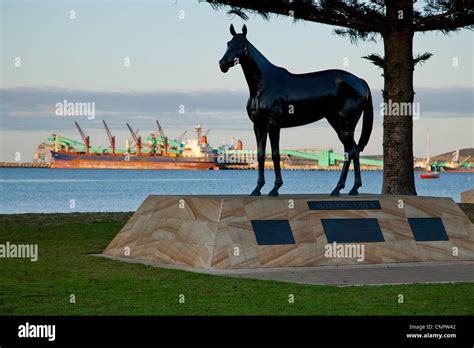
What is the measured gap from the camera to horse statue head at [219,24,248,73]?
15.0m

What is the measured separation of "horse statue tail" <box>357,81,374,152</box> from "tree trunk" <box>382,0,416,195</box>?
5814 mm

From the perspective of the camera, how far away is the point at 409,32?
2303 centimetres

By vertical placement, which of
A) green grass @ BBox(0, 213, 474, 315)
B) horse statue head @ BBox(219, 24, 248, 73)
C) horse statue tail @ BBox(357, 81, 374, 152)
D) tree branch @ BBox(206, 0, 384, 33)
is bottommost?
green grass @ BBox(0, 213, 474, 315)

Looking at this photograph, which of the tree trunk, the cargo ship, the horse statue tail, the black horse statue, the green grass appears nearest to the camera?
the green grass

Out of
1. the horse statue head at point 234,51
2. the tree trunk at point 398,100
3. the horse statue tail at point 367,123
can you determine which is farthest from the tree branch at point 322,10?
the horse statue head at point 234,51

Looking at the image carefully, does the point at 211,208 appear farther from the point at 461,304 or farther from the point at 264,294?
the point at 461,304

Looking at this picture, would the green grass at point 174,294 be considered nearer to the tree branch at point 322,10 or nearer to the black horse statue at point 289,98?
the black horse statue at point 289,98

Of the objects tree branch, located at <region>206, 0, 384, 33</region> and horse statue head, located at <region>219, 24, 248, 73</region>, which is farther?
tree branch, located at <region>206, 0, 384, 33</region>

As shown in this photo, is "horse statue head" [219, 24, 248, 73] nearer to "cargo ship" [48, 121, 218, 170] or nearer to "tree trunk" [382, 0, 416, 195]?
"tree trunk" [382, 0, 416, 195]

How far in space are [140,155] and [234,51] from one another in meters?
145

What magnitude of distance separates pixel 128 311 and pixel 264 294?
2.12 metres

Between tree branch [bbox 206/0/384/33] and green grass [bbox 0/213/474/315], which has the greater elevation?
tree branch [bbox 206/0/384/33]

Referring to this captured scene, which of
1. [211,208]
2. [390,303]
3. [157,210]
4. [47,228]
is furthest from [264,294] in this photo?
[47,228]

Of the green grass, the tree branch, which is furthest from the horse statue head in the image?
the tree branch
